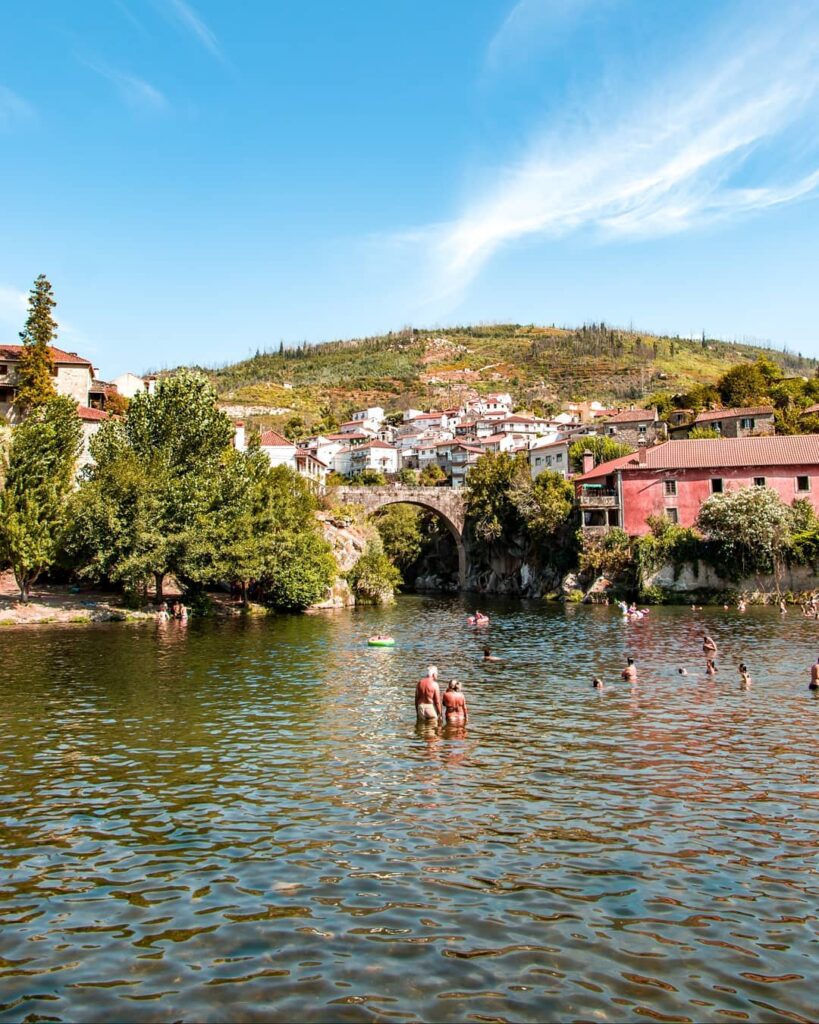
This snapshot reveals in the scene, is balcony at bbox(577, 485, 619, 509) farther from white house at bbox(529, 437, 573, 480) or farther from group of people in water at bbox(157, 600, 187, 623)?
group of people in water at bbox(157, 600, 187, 623)

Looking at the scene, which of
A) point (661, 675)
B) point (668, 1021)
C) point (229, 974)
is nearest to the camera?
point (668, 1021)

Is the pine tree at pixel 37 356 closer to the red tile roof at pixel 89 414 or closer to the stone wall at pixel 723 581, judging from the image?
the red tile roof at pixel 89 414

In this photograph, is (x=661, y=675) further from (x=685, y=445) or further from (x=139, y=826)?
(x=685, y=445)

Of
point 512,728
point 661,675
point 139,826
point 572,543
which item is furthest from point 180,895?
point 572,543

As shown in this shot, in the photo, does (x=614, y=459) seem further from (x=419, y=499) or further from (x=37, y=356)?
(x=37, y=356)

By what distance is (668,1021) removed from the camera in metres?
8.55

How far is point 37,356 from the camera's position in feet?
248

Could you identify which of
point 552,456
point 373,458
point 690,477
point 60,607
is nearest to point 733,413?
point 552,456

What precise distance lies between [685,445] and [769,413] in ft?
91.4

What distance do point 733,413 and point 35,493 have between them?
277ft

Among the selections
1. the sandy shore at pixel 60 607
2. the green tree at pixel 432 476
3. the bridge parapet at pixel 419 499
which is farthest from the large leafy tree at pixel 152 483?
the green tree at pixel 432 476

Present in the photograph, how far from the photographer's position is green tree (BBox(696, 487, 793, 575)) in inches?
2685

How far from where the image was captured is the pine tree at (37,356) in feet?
245

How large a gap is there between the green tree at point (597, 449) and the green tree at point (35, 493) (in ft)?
219
